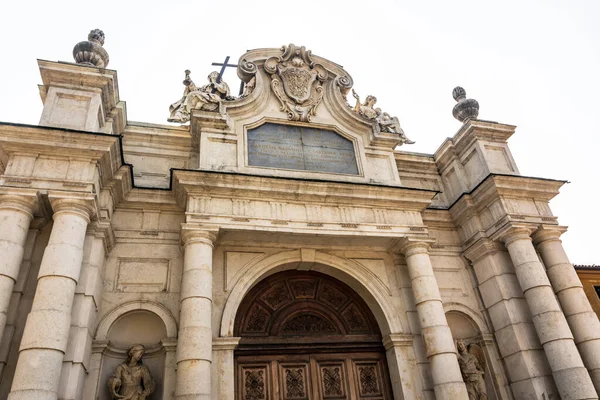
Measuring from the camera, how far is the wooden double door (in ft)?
30.1

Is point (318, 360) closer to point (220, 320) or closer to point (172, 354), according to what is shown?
point (220, 320)

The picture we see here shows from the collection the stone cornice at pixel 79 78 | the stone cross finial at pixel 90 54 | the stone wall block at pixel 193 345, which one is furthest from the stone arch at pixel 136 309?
the stone cross finial at pixel 90 54

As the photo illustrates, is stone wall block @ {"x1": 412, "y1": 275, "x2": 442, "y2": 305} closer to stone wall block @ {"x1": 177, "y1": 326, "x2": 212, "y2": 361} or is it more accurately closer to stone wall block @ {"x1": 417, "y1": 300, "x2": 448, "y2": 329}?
stone wall block @ {"x1": 417, "y1": 300, "x2": 448, "y2": 329}

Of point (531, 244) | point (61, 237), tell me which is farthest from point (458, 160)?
point (61, 237)

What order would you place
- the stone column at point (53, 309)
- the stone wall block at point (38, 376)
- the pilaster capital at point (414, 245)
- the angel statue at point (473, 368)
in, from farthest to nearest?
the pilaster capital at point (414, 245) < the angel statue at point (473, 368) < the stone column at point (53, 309) < the stone wall block at point (38, 376)

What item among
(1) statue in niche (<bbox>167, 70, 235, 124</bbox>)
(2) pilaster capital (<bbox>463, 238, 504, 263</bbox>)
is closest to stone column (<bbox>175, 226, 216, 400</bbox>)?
(1) statue in niche (<bbox>167, 70, 235, 124</bbox>)

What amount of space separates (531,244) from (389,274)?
3547 millimetres

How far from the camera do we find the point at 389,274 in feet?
35.9

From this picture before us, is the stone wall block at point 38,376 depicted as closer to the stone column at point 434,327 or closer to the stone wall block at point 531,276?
the stone column at point 434,327

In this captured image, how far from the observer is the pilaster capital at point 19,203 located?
299 inches

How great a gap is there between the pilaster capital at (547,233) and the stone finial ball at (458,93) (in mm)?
4939

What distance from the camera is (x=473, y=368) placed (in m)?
9.95

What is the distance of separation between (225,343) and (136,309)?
6.41 ft

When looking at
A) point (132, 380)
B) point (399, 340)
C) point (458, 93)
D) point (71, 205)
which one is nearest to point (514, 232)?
point (399, 340)
